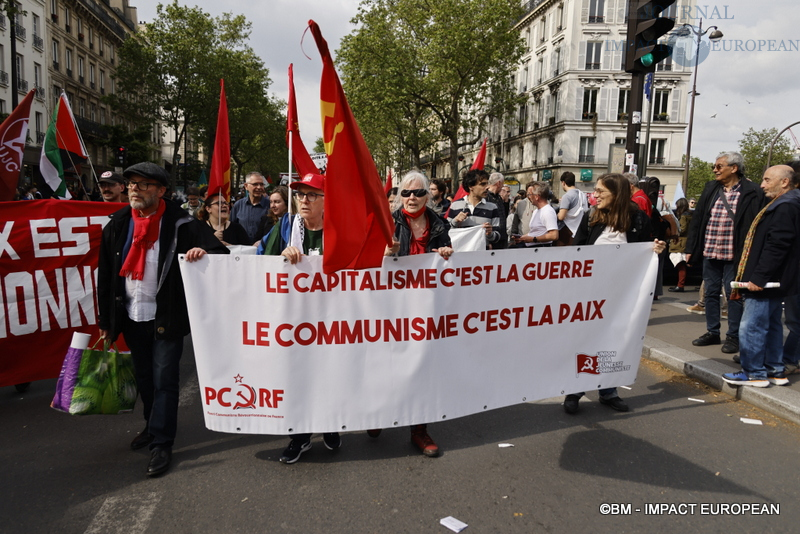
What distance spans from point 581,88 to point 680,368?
42.7 metres

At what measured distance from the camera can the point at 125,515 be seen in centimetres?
288

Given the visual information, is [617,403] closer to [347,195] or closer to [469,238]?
[469,238]

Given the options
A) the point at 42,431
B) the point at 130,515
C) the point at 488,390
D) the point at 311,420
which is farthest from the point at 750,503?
the point at 42,431

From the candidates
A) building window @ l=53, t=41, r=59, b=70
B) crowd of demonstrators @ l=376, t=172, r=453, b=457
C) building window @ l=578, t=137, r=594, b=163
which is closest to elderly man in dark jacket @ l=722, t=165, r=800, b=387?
crowd of demonstrators @ l=376, t=172, r=453, b=457

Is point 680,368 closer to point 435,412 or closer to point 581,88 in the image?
point 435,412

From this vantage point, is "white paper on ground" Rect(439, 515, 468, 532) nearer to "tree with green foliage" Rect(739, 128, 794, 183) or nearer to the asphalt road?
the asphalt road

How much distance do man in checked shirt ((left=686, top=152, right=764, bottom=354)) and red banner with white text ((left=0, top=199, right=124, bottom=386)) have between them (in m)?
5.92

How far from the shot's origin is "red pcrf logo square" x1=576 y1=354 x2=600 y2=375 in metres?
3.88

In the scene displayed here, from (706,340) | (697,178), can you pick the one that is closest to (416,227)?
(706,340)

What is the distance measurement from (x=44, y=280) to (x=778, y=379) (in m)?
6.29

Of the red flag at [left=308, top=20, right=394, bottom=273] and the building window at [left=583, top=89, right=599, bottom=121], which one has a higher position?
the building window at [left=583, top=89, right=599, bottom=121]

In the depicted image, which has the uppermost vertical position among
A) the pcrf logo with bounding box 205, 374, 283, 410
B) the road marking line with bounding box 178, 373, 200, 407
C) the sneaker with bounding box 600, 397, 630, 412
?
the pcrf logo with bounding box 205, 374, 283, 410

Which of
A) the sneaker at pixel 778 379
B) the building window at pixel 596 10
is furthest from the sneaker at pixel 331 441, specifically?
the building window at pixel 596 10

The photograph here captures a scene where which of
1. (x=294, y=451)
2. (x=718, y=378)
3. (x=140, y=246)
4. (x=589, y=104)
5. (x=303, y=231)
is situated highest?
(x=589, y=104)
